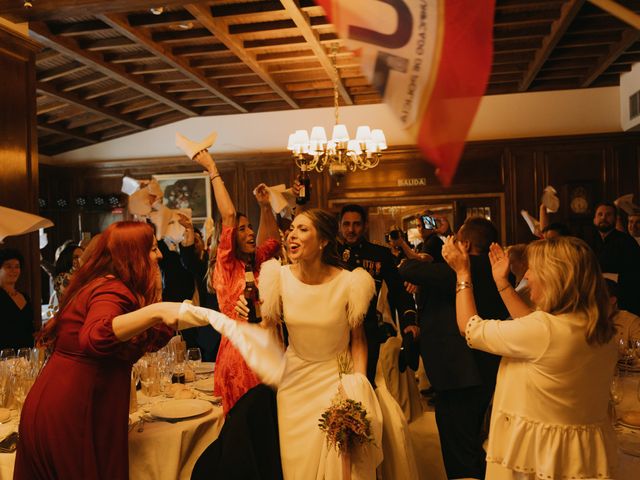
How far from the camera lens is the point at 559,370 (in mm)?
2123

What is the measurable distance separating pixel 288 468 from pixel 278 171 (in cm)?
775

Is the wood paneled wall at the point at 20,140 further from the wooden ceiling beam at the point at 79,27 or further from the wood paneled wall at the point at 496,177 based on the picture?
the wood paneled wall at the point at 496,177

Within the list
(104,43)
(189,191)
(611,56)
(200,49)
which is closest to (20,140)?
(104,43)

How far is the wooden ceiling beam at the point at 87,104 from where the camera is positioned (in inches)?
312

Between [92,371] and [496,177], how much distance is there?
26.8 feet

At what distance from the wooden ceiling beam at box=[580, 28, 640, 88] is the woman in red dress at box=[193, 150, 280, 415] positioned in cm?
531

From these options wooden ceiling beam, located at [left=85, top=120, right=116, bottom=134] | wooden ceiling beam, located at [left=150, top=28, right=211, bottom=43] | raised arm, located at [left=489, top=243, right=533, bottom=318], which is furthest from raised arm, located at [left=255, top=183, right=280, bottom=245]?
wooden ceiling beam, located at [left=85, top=120, right=116, bottom=134]

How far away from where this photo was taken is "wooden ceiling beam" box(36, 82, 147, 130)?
7919mm

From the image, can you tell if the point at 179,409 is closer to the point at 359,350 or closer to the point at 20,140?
the point at 359,350

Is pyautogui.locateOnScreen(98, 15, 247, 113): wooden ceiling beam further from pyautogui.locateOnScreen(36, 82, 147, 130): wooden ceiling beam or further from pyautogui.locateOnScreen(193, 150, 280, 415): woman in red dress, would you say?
pyautogui.locateOnScreen(193, 150, 280, 415): woman in red dress

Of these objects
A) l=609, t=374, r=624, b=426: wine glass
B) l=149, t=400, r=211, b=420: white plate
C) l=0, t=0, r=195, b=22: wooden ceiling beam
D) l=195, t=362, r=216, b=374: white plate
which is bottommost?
l=195, t=362, r=216, b=374: white plate

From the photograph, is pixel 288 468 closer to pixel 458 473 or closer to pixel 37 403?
pixel 37 403

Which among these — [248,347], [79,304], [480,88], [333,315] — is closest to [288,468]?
[333,315]

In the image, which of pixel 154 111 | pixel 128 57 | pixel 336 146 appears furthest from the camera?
pixel 154 111
